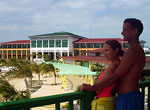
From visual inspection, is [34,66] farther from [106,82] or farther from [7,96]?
[106,82]

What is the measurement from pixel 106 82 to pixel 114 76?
0.10 metres

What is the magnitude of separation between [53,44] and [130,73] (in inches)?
2083

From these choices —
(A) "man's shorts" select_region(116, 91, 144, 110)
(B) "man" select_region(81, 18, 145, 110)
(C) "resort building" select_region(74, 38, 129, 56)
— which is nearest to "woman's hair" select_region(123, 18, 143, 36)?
(B) "man" select_region(81, 18, 145, 110)

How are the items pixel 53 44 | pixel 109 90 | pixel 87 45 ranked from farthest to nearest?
pixel 53 44 < pixel 87 45 < pixel 109 90

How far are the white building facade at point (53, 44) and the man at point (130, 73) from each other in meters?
50.0

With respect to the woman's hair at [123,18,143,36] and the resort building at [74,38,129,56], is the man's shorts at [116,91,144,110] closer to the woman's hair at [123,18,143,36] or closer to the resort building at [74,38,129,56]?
the woman's hair at [123,18,143,36]

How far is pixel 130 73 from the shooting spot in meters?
1.78

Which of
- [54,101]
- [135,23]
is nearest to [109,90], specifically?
[54,101]

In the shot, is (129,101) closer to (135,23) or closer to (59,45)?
(135,23)

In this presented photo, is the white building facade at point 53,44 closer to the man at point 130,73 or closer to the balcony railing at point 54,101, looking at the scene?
the balcony railing at point 54,101

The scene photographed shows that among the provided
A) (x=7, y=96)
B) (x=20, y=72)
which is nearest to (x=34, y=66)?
(x=20, y=72)

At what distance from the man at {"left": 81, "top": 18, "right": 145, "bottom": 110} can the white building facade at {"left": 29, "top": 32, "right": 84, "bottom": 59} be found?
49981mm

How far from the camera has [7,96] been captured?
27.3 ft

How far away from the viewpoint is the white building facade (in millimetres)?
52537
